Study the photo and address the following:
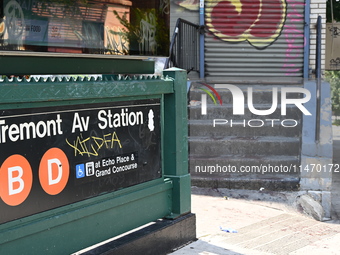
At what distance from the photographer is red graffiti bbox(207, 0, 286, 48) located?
11539 mm

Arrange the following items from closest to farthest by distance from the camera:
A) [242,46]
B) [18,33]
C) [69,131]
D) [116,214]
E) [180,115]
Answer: [18,33]
[69,131]
[116,214]
[180,115]
[242,46]

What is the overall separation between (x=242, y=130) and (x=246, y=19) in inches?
132

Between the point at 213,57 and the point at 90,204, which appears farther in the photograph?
the point at 213,57

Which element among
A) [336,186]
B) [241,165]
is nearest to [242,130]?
[241,165]

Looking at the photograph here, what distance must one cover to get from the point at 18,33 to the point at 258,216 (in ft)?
14.6

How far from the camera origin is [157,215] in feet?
17.2

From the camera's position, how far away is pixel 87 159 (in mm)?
4391

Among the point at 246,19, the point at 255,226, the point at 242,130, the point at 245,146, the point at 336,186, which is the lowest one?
the point at 336,186

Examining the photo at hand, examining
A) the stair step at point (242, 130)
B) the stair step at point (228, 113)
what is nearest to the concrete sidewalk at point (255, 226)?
the stair step at point (242, 130)

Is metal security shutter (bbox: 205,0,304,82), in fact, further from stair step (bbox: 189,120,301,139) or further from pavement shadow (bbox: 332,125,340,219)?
stair step (bbox: 189,120,301,139)

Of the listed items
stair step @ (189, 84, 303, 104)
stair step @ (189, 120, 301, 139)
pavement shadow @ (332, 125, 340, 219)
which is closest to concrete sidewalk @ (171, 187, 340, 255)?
pavement shadow @ (332, 125, 340, 219)

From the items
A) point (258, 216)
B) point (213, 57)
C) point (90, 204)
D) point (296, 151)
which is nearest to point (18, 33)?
point (90, 204)

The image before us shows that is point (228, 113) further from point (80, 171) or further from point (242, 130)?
point (80, 171)

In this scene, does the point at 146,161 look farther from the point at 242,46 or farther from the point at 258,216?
the point at 242,46
